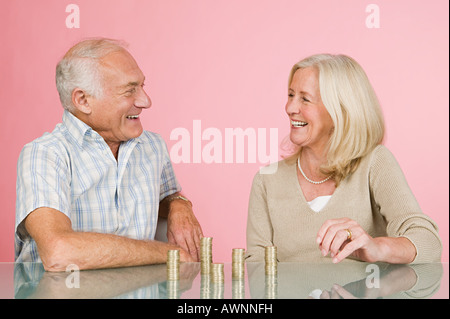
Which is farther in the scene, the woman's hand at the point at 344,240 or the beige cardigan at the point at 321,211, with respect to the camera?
the beige cardigan at the point at 321,211

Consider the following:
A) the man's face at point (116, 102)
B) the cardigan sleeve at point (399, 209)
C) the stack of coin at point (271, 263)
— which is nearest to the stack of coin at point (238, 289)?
the stack of coin at point (271, 263)

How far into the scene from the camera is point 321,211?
2258 millimetres

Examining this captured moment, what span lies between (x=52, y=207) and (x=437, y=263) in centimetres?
109

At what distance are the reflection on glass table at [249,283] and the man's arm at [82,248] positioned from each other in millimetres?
33

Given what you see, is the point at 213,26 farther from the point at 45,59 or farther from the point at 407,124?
the point at 407,124

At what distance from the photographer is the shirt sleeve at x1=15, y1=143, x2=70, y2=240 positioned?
1.92 meters

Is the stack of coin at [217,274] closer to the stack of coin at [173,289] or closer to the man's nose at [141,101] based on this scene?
the stack of coin at [173,289]

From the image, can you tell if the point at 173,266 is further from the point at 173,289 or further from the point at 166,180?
the point at 166,180

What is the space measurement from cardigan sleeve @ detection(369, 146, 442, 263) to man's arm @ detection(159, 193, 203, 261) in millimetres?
617

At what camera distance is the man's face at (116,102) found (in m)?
2.29

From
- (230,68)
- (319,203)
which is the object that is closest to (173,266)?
(319,203)

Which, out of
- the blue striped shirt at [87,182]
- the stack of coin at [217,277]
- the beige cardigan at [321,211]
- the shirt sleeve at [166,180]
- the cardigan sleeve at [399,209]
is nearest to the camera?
the stack of coin at [217,277]

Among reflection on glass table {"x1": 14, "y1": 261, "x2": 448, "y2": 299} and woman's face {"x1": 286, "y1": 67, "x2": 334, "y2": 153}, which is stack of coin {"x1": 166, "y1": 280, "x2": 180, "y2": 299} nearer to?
reflection on glass table {"x1": 14, "y1": 261, "x2": 448, "y2": 299}

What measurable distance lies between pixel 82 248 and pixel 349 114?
1021mm
